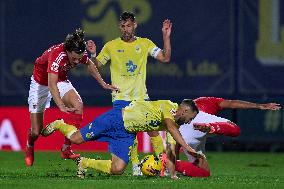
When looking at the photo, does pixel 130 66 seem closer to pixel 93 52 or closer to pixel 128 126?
pixel 93 52

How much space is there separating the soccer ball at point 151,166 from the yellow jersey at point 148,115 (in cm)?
49

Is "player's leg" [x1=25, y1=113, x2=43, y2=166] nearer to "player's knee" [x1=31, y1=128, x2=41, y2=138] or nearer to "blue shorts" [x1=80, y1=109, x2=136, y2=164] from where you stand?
"player's knee" [x1=31, y1=128, x2=41, y2=138]

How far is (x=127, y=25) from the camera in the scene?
16078mm

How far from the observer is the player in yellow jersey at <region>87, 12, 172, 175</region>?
52.7 feet

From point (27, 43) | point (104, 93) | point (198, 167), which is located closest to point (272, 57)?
point (104, 93)

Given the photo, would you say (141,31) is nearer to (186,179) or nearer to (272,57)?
(272,57)

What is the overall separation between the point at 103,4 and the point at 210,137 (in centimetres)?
332

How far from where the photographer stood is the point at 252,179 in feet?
49.7

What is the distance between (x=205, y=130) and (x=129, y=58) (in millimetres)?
2202

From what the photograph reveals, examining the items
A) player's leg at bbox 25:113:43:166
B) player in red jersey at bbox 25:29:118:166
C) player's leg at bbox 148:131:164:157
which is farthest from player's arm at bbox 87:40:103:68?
player's leg at bbox 25:113:43:166

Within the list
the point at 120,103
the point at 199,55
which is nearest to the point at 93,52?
the point at 120,103

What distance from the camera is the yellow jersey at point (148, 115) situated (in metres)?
14.3

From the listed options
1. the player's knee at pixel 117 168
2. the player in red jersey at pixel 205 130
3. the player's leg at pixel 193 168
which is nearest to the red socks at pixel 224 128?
the player in red jersey at pixel 205 130

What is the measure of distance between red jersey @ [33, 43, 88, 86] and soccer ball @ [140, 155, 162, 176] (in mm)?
1830
